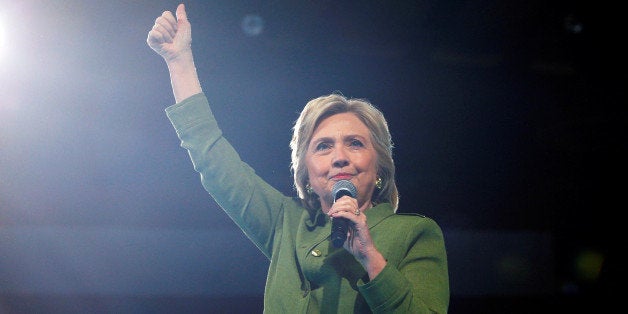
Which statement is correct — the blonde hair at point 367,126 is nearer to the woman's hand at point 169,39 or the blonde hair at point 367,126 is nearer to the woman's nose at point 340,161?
the woman's nose at point 340,161

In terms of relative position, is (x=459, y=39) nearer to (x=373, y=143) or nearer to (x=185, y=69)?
(x=373, y=143)

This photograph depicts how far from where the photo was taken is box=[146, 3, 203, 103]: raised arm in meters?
1.90

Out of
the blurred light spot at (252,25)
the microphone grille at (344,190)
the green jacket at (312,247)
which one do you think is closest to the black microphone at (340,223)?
the microphone grille at (344,190)

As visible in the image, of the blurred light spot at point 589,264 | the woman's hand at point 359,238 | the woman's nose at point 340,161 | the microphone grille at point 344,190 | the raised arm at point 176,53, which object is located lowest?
the blurred light spot at point 589,264

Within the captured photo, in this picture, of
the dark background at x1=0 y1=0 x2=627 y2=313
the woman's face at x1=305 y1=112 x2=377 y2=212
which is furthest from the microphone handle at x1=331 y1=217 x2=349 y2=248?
the dark background at x1=0 y1=0 x2=627 y2=313

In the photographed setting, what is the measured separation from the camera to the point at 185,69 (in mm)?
1920

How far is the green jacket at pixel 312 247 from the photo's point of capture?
157 cm

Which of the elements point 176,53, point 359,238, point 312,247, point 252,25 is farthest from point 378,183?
point 252,25

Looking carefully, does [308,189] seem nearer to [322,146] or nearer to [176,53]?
[322,146]

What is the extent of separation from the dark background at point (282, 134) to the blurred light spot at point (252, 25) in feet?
0.04

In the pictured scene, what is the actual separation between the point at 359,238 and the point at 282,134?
178cm

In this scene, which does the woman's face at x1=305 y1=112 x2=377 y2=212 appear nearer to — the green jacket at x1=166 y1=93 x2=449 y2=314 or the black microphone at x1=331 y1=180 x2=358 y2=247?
the green jacket at x1=166 y1=93 x2=449 y2=314

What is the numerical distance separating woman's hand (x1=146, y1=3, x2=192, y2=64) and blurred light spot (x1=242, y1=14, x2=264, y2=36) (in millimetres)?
1235

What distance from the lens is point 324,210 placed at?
6.23 ft
